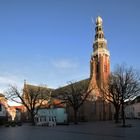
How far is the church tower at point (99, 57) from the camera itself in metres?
107

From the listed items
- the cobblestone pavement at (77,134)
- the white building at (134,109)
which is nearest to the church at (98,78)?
the white building at (134,109)

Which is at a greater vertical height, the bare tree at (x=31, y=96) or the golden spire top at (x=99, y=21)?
the golden spire top at (x=99, y=21)

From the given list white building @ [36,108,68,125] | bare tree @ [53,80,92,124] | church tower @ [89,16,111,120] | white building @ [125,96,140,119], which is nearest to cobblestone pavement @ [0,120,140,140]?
bare tree @ [53,80,92,124]

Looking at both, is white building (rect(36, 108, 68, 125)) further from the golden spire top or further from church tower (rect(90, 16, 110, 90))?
the golden spire top

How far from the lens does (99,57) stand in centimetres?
10750

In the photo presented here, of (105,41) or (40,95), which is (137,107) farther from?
(40,95)

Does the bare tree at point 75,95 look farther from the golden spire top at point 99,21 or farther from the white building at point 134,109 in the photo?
the white building at point 134,109

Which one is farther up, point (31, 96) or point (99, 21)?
point (99, 21)

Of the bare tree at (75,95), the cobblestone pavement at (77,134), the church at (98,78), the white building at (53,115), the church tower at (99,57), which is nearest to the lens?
the cobblestone pavement at (77,134)

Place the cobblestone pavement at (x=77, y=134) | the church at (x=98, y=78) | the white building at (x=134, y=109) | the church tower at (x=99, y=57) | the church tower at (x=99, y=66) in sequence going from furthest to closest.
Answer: the white building at (x=134, y=109), the church tower at (x=99, y=57), the church tower at (x=99, y=66), the church at (x=98, y=78), the cobblestone pavement at (x=77, y=134)

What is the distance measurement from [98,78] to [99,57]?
8.67m

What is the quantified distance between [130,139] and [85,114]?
79.4m

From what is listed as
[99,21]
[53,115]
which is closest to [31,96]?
[53,115]

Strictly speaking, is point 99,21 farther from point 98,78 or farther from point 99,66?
point 98,78
